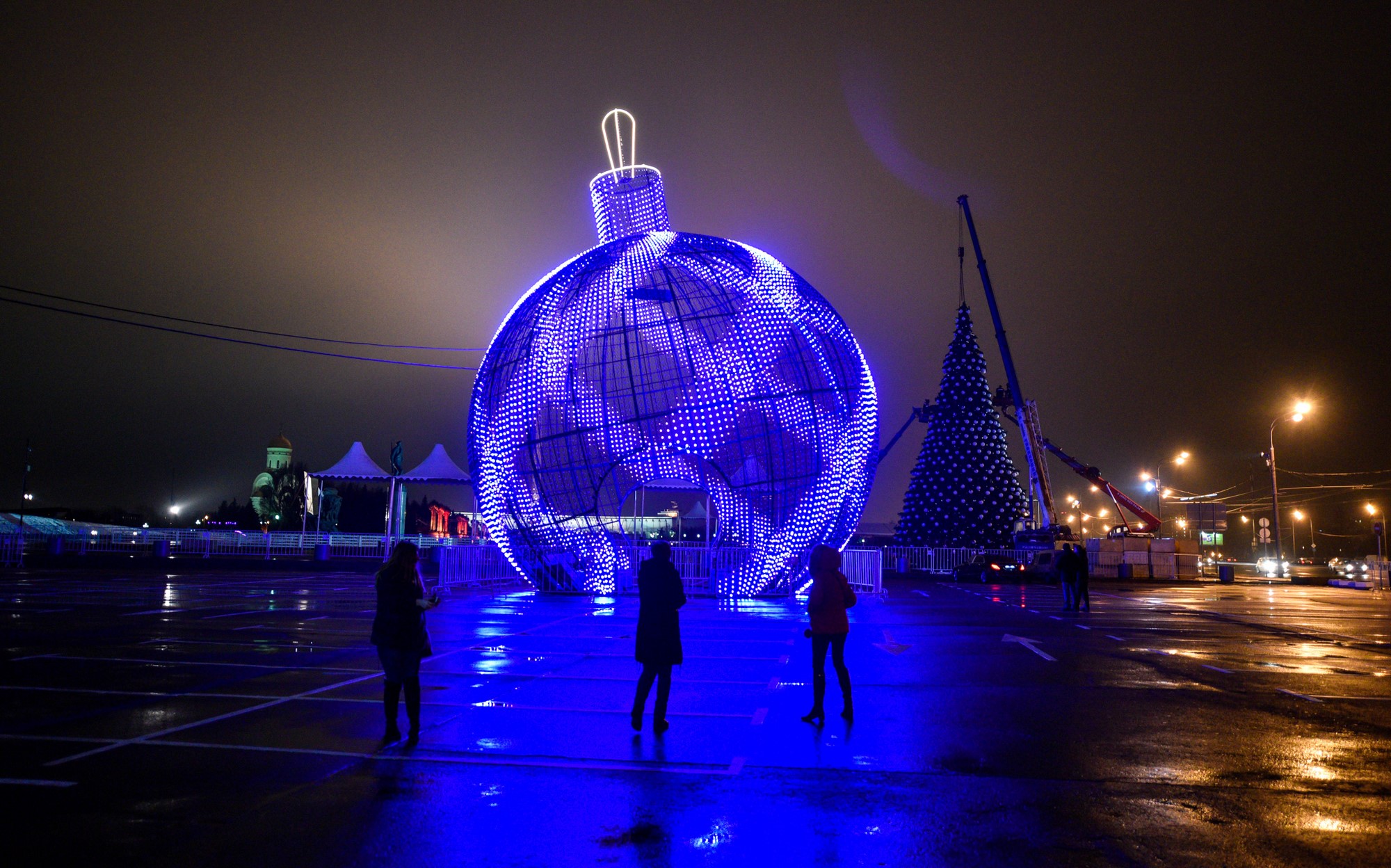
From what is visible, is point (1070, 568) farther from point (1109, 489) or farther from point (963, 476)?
point (1109, 489)

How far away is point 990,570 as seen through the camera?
30406 mm

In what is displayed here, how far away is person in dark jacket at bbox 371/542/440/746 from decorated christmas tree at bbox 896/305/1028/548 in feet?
102

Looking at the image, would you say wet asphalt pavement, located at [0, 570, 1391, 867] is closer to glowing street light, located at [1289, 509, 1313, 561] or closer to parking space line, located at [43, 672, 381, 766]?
parking space line, located at [43, 672, 381, 766]

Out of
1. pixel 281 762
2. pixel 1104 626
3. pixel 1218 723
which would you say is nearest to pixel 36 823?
pixel 281 762

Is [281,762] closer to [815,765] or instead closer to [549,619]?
[815,765]

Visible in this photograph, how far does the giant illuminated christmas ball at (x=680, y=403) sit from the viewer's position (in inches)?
624

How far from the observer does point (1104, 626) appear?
14.9 meters

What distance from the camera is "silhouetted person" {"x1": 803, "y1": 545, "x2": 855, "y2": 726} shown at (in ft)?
22.8

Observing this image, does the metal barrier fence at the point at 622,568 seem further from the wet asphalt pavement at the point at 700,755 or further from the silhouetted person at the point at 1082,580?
the wet asphalt pavement at the point at 700,755

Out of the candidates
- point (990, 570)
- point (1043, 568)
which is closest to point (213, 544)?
point (990, 570)

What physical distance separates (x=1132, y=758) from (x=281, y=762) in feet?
18.3

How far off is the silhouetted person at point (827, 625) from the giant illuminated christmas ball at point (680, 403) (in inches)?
329

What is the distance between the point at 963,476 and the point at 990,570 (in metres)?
5.66

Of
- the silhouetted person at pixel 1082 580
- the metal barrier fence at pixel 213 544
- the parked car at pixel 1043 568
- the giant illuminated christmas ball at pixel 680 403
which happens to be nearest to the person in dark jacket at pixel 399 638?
the giant illuminated christmas ball at pixel 680 403
